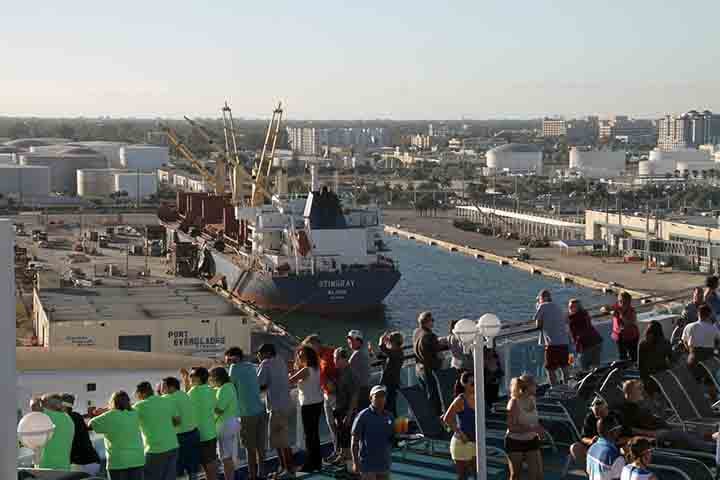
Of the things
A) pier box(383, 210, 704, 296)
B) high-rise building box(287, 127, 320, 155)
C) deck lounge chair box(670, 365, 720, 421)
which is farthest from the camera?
high-rise building box(287, 127, 320, 155)

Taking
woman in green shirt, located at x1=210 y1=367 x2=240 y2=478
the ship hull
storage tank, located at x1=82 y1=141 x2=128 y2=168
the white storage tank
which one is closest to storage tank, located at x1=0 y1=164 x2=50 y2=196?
the white storage tank

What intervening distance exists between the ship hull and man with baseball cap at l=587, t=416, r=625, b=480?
2913 centimetres

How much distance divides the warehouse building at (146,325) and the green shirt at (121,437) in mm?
16576

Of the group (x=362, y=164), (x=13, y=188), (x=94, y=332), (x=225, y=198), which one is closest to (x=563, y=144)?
(x=362, y=164)

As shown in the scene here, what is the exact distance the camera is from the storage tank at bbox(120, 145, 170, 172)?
9738 cm

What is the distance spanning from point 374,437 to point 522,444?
567 millimetres

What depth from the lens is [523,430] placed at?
5.14 m

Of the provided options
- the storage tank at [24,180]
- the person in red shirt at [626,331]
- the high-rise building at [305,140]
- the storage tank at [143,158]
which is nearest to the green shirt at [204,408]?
the person in red shirt at [626,331]

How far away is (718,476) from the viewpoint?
5.12 metres

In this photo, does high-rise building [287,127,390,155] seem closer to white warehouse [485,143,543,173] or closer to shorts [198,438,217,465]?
white warehouse [485,143,543,173]

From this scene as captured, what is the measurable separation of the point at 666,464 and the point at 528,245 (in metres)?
55.2

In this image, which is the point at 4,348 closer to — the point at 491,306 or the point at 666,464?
the point at 666,464

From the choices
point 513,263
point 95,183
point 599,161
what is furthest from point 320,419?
point 599,161

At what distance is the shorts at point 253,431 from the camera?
18.4ft
